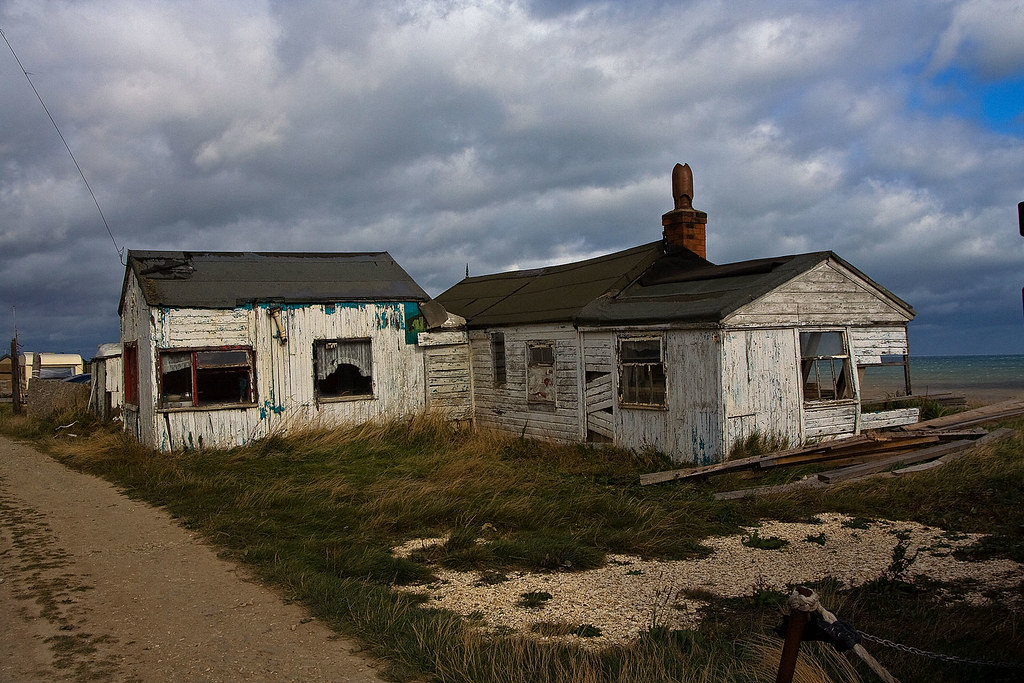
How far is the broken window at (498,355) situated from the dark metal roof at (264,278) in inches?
74.3

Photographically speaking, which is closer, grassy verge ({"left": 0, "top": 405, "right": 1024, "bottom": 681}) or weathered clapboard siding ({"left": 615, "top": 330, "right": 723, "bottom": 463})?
grassy verge ({"left": 0, "top": 405, "right": 1024, "bottom": 681})

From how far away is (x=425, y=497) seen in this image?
1061 centimetres

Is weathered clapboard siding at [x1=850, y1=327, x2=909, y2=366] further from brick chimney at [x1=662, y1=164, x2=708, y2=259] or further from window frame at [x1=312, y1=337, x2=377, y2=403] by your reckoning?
window frame at [x1=312, y1=337, x2=377, y2=403]

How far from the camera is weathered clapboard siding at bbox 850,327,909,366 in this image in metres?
14.2

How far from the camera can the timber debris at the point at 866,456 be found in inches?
449

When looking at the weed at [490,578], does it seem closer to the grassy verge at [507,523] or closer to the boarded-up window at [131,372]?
the grassy verge at [507,523]

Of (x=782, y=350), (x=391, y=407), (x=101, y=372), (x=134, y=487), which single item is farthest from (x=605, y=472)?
(x=101, y=372)

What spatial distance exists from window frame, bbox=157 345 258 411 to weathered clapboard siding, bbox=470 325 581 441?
494 centimetres

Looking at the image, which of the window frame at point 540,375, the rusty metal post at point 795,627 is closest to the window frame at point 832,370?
the window frame at point 540,375

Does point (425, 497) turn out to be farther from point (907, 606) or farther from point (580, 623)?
point (907, 606)

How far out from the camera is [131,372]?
695 inches

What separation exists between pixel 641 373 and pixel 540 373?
9.36 ft

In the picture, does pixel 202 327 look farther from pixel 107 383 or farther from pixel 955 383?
pixel 955 383

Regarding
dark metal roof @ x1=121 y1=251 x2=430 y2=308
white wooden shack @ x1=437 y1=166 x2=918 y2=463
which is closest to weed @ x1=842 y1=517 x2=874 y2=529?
white wooden shack @ x1=437 y1=166 x2=918 y2=463
